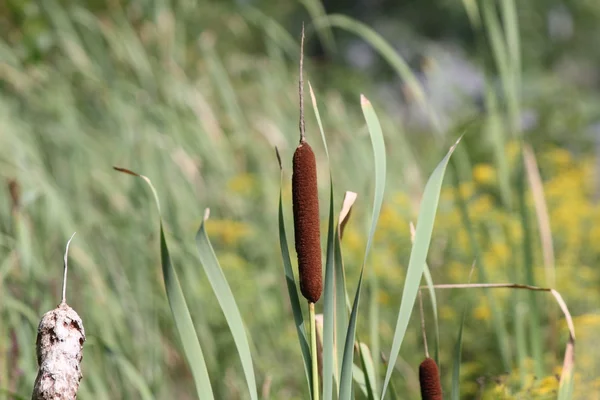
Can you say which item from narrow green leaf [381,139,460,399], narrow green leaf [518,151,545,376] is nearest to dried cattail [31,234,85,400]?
narrow green leaf [381,139,460,399]

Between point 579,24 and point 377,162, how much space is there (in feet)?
49.6

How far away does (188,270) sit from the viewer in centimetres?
274

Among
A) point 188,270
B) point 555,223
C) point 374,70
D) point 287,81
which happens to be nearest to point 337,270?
point 188,270

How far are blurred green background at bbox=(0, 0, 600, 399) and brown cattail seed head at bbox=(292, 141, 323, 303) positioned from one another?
0.56 m

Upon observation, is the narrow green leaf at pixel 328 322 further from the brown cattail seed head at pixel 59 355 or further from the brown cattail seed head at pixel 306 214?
the brown cattail seed head at pixel 59 355

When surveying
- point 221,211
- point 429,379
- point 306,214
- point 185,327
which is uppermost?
point 221,211

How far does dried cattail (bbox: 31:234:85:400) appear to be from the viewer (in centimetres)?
87

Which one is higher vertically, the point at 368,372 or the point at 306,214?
the point at 306,214

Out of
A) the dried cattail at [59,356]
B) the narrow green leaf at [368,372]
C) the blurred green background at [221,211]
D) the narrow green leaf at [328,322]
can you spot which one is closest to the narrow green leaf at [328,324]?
the narrow green leaf at [328,322]

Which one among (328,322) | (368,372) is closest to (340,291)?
(328,322)

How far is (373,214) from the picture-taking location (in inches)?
41.7

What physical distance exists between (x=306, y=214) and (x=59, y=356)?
1.15 feet

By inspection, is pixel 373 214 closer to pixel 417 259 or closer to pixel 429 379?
pixel 417 259

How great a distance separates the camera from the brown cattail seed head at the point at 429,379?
113 centimetres
